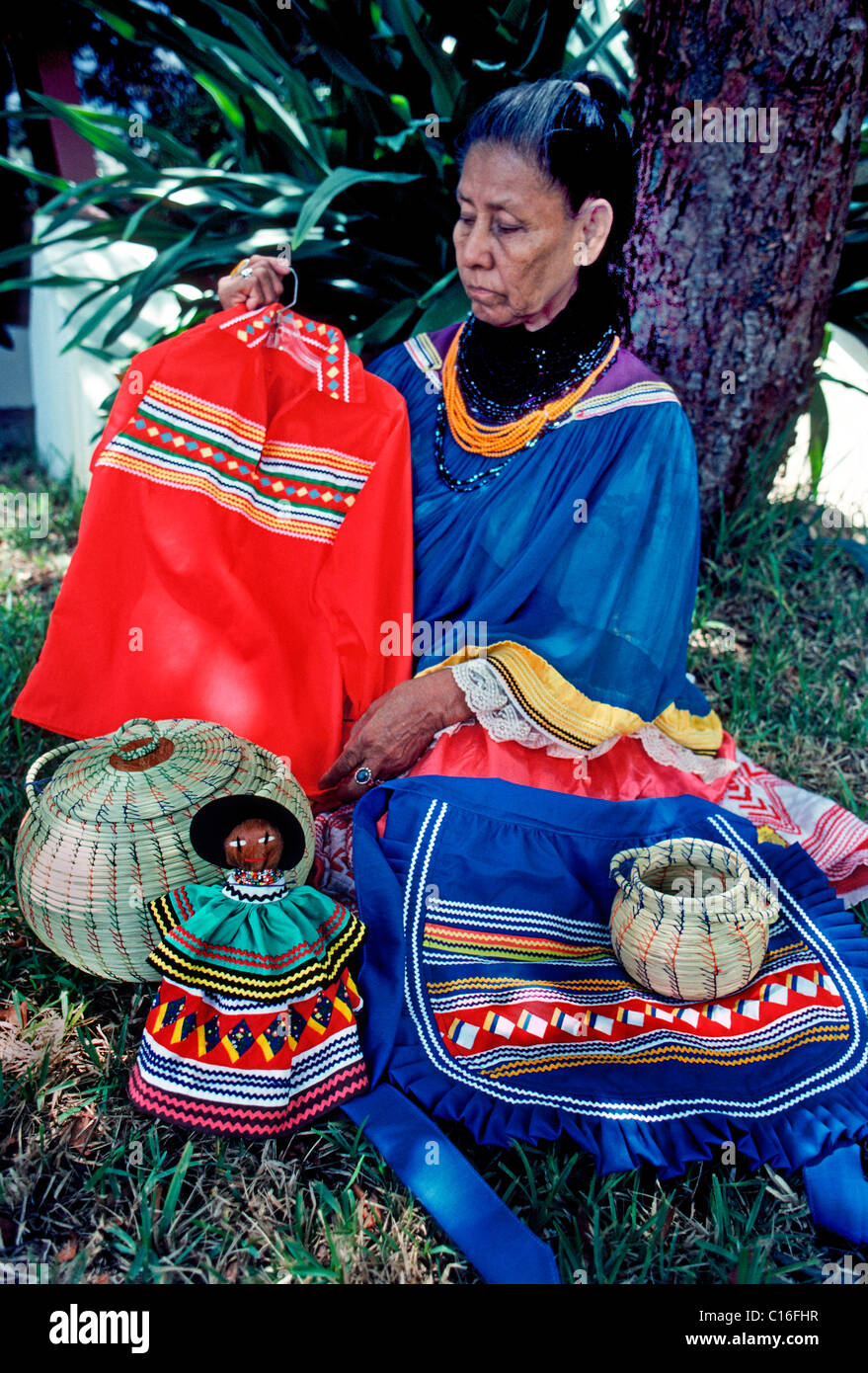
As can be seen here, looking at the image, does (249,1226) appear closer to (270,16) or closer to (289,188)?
(289,188)

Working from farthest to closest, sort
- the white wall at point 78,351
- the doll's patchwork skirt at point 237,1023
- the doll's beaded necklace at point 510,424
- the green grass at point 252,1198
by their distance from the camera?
1. the white wall at point 78,351
2. the doll's beaded necklace at point 510,424
3. the doll's patchwork skirt at point 237,1023
4. the green grass at point 252,1198

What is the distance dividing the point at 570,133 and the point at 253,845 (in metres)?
1.40

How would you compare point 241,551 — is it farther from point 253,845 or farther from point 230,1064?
point 230,1064

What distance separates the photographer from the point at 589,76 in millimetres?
1963

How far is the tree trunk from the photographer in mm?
2727

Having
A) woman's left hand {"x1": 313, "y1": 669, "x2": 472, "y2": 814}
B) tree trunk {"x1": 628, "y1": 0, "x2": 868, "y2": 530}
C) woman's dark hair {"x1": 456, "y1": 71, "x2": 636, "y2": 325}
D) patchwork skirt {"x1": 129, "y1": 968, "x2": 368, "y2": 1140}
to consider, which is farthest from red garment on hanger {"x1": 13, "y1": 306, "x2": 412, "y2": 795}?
tree trunk {"x1": 628, "y1": 0, "x2": 868, "y2": 530}

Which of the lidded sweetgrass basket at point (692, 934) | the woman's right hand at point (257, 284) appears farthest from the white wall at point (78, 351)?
the lidded sweetgrass basket at point (692, 934)

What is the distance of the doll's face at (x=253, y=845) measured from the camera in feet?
5.15

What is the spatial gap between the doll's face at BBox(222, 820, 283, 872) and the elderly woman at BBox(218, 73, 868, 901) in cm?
44

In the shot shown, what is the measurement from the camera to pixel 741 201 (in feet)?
9.46

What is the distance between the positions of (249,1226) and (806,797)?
1.56 m

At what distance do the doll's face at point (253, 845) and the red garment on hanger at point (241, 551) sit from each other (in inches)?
24.0

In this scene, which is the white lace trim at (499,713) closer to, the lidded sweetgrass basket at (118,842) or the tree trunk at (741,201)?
the lidded sweetgrass basket at (118,842)

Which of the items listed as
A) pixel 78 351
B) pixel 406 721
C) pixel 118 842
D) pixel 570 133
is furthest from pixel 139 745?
pixel 78 351
